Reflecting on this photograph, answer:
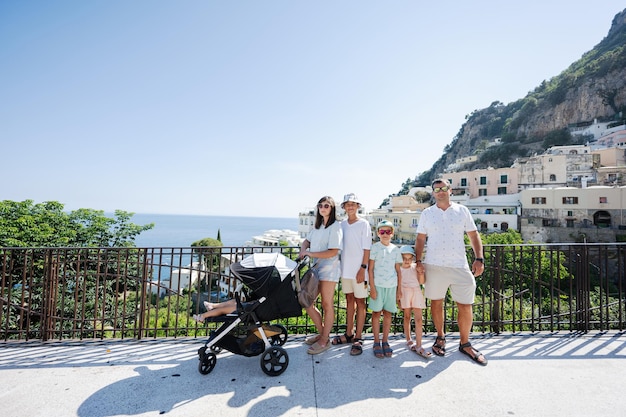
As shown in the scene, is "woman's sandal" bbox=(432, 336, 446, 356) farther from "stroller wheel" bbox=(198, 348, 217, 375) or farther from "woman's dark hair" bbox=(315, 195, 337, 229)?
"stroller wheel" bbox=(198, 348, 217, 375)

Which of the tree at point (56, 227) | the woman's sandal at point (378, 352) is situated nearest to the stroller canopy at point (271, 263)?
the woman's sandal at point (378, 352)

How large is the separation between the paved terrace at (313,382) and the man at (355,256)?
0.40 metres

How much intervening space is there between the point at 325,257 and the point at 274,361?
3.77ft

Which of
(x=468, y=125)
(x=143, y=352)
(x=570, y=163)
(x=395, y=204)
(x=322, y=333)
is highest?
(x=468, y=125)

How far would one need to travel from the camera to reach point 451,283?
3193mm

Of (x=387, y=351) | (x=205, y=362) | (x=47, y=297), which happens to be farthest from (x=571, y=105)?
(x=47, y=297)

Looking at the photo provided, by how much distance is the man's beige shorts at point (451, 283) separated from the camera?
3.14 m

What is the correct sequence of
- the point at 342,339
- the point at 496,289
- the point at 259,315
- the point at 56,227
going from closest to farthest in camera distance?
the point at 259,315
the point at 342,339
the point at 496,289
the point at 56,227

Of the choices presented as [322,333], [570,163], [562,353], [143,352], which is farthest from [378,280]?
[570,163]

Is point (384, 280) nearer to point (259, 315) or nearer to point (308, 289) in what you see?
point (308, 289)

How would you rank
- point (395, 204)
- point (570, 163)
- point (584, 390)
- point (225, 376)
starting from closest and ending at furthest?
point (584, 390)
point (225, 376)
point (570, 163)
point (395, 204)

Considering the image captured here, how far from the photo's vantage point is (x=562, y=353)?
128 inches

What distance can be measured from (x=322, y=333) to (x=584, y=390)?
246cm

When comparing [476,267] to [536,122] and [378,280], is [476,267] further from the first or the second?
[536,122]
